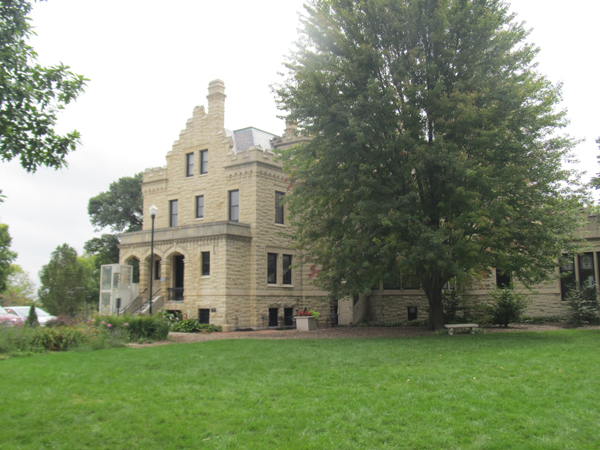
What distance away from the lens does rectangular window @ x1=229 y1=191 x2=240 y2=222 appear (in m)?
30.1

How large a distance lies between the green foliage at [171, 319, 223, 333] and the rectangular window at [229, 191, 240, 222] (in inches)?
274

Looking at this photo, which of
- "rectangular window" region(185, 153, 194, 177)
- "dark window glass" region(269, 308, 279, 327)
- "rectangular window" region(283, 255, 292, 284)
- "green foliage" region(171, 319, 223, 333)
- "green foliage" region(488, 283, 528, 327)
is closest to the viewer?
"green foliage" region(488, 283, 528, 327)

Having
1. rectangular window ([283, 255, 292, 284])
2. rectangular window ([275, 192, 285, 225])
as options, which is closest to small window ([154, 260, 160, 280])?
rectangular window ([283, 255, 292, 284])

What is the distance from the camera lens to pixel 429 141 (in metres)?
19.4

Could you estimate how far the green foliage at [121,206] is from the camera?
49.6 metres

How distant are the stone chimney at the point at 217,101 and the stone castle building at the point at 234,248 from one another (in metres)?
0.06

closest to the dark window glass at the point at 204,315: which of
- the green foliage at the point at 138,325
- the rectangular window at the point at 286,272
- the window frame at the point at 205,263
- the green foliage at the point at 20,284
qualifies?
the window frame at the point at 205,263

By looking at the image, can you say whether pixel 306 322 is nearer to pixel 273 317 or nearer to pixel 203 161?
pixel 273 317

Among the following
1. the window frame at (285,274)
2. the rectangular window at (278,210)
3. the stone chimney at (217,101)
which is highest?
the stone chimney at (217,101)

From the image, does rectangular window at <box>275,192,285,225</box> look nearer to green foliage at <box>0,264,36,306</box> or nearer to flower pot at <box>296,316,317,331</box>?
flower pot at <box>296,316,317,331</box>

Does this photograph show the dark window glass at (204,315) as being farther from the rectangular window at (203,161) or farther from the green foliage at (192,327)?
the rectangular window at (203,161)

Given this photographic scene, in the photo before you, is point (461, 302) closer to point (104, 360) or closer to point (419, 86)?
point (419, 86)

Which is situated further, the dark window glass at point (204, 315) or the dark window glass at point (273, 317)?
the dark window glass at point (273, 317)

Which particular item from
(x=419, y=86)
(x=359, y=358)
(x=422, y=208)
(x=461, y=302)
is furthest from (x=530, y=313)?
(x=359, y=358)
